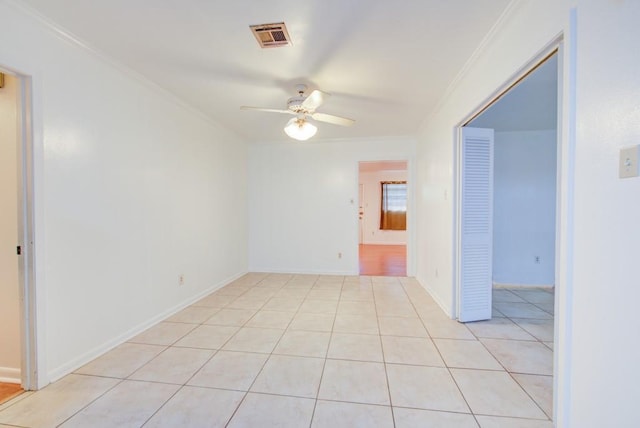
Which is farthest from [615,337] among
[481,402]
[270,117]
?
[270,117]

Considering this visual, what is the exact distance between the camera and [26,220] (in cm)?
172

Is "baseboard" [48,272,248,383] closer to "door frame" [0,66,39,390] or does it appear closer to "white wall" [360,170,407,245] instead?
"door frame" [0,66,39,390]

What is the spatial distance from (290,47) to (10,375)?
2919 millimetres

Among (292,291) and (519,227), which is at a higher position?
(519,227)

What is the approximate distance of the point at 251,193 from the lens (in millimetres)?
4988

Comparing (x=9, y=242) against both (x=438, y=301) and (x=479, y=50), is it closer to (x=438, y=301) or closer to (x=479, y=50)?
(x=479, y=50)

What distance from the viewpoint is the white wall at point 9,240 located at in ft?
5.92

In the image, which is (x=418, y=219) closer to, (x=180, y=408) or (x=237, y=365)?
(x=237, y=365)

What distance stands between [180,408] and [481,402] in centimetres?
173

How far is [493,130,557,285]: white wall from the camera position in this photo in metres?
4.11

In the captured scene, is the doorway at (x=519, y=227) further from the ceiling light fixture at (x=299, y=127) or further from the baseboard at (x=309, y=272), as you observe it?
the baseboard at (x=309, y=272)

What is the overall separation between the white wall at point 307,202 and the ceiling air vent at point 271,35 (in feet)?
9.20

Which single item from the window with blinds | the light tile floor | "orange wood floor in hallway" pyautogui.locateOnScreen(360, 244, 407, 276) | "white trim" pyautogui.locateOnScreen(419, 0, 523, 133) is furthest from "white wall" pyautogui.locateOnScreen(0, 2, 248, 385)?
the window with blinds

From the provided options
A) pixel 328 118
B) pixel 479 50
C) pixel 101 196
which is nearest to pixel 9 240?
pixel 101 196
